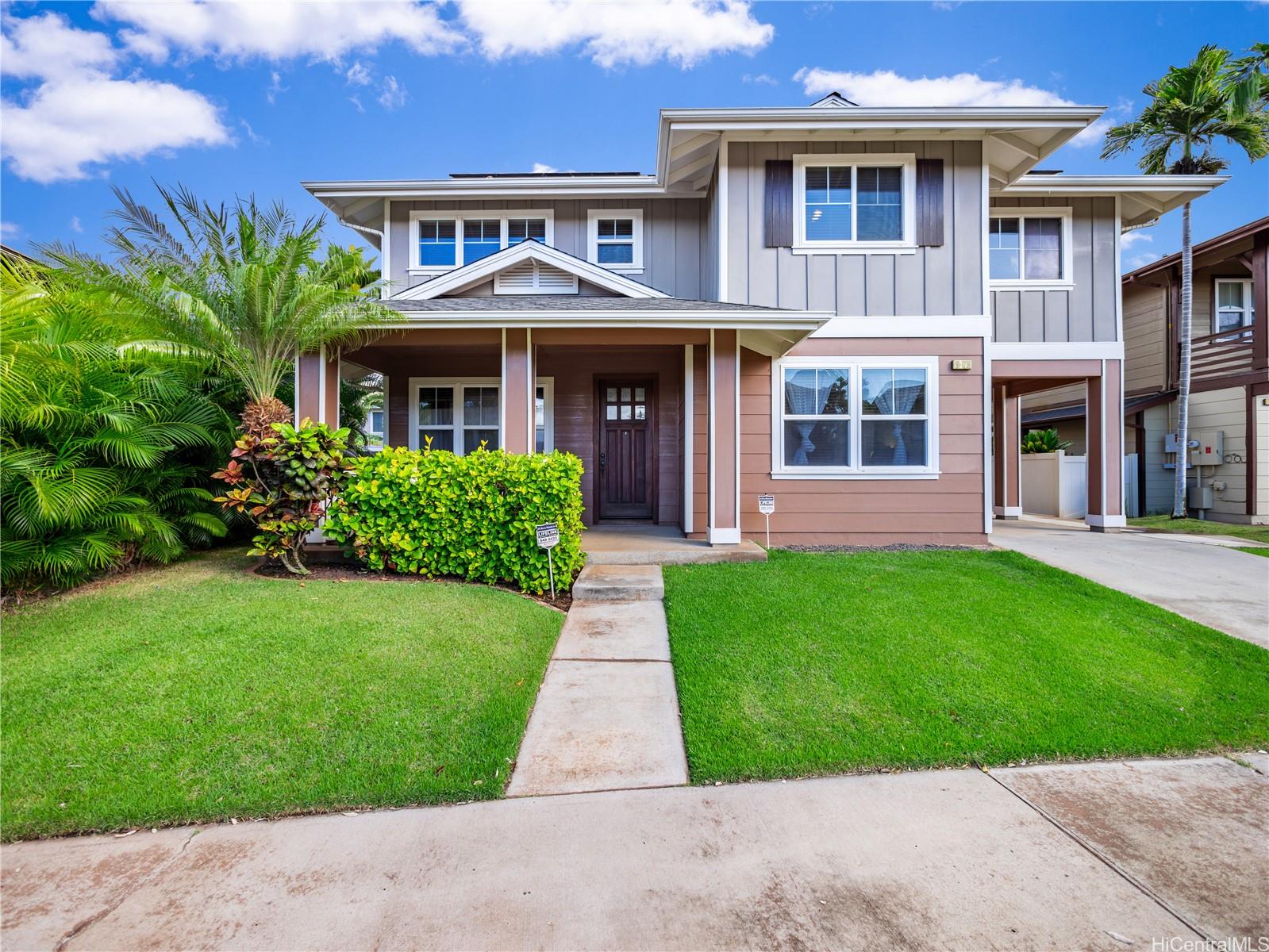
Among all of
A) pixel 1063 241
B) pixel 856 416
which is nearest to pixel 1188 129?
pixel 1063 241

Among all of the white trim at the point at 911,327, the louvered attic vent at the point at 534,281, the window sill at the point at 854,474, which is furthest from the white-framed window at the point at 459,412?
the white trim at the point at 911,327

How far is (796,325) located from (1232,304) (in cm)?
1327

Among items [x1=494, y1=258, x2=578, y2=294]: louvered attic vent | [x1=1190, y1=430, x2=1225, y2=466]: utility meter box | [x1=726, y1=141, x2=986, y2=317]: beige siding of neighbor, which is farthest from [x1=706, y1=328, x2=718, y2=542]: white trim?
[x1=1190, y1=430, x2=1225, y2=466]: utility meter box

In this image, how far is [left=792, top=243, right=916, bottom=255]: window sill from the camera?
7.87 m

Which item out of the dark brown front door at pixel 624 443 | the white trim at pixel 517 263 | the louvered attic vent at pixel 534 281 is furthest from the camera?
the dark brown front door at pixel 624 443

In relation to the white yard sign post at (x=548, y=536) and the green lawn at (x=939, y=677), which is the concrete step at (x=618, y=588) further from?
the white yard sign post at (x=548, y=536)

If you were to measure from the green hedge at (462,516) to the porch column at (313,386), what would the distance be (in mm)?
2012

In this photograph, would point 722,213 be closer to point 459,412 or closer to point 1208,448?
point 459,412

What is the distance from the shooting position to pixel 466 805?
261 cm

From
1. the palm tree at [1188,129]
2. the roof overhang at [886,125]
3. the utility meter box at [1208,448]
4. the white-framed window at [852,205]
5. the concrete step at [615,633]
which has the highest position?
the palm tree at [1188,129]

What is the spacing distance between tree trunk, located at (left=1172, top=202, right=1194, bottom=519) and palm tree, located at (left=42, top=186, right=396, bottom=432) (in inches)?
598

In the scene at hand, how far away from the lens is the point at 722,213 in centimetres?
789

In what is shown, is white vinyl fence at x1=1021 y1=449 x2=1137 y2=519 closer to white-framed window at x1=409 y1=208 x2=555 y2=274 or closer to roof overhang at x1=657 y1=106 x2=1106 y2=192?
roof overhang at x1=657 y1=106 x2=1106 y2=192

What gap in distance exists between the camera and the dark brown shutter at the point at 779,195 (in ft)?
25.8
